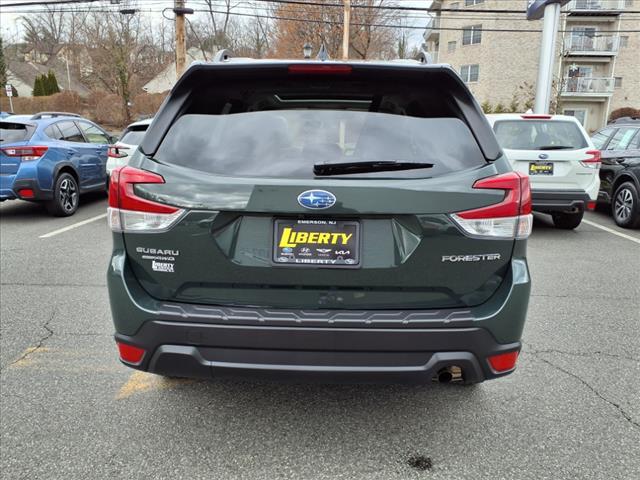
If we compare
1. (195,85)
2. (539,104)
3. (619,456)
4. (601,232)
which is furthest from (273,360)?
(539,104)

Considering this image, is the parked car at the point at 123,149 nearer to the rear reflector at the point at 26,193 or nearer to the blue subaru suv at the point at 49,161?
the blue subaru suv at the point at 49,161

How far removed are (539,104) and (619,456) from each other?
14.2m

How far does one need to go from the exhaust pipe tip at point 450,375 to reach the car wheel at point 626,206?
23.0 feet

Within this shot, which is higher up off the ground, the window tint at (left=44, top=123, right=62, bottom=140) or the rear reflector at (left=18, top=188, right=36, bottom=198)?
the window tint at (left=44, top=123, right=62, bottom=140)

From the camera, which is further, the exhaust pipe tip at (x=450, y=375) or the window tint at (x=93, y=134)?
the window tint at (x=93, y=134)

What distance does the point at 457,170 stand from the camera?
7.37ft

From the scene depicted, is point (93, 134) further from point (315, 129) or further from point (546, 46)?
point (546, 46)

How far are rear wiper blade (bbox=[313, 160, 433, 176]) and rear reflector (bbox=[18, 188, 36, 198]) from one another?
7.41 metres

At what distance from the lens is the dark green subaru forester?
217 cm

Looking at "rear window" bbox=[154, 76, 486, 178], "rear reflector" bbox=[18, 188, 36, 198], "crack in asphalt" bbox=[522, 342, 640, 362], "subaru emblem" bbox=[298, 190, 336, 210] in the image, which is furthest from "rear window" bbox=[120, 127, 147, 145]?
"subaru emblem" bbox=[298, 190, 336, 210]

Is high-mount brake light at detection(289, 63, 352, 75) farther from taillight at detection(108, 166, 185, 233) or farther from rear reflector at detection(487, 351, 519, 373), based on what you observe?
rear reflector at detection(487, 351, 519, 373)

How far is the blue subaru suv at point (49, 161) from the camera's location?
8.00 metres

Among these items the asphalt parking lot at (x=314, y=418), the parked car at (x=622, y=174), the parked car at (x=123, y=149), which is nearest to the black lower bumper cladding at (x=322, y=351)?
the asphalt parking lot at (x=314, y=418)

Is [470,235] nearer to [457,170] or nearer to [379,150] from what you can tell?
[457,170]
